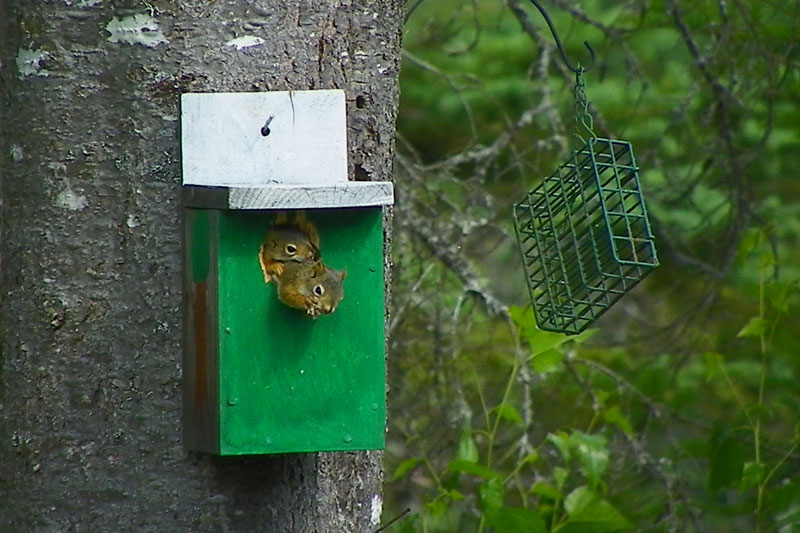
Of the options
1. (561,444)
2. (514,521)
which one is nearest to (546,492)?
(561,444)

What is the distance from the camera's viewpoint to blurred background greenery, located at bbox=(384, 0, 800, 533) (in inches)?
122

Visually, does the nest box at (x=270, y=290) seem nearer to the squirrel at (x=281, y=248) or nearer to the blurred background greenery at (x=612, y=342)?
the squirrel at (x=281, y=248)

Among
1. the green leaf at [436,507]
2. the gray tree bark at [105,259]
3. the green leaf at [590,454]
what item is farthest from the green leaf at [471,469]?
the gray tree bark at [105,259]

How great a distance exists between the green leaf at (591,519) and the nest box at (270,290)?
36.8 inches

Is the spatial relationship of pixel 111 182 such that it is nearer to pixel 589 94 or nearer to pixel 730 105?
pixel 730 105

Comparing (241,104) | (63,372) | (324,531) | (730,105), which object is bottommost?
(324,531)

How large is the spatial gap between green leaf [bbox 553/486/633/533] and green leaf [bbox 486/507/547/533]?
0.14 metres

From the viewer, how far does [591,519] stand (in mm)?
2758

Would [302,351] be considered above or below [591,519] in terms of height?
above

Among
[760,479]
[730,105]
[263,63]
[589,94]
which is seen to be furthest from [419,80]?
[263,63]

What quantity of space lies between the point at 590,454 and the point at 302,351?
1182mm

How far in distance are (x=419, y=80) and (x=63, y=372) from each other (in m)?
4.20

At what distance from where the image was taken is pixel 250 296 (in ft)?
6.28

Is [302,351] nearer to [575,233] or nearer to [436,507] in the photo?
[575,233]
